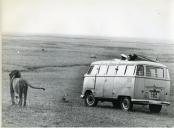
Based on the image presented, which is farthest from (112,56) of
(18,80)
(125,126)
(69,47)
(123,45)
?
(18,80)

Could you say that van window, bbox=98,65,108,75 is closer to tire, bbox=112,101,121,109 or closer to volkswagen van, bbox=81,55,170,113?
volkswagen van, bbox=81,55,170,113

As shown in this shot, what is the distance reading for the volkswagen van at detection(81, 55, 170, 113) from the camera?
472 cm

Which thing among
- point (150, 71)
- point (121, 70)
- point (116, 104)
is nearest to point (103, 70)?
point (121, 70)

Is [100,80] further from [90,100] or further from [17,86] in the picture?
[17,86]

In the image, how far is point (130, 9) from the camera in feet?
15.9

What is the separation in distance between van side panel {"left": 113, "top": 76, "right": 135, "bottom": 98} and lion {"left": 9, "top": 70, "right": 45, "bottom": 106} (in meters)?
1.11

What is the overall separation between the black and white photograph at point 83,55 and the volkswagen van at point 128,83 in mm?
12

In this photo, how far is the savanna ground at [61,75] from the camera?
15.4ft

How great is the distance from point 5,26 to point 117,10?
1.43 metres

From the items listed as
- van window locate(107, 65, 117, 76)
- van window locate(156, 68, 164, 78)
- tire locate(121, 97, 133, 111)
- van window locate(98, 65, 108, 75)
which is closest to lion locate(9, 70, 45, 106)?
van window locate(98, 65, 108, 75)

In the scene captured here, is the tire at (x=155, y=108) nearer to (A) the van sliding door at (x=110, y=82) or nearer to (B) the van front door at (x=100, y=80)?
(A) the van sliding door at (x=110, y=82)

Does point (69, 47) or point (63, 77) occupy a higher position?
point (69, 47)

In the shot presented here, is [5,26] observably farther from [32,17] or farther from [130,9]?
[130,9]

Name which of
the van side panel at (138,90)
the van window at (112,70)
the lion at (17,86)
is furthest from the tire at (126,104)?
the lion at (17,86)
